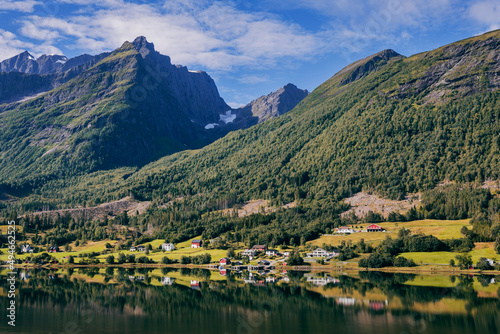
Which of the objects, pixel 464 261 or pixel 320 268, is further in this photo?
pixel 320 268

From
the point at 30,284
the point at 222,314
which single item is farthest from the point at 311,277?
the point at 30,284

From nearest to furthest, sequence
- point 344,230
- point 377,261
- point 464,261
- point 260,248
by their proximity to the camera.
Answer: point 464,261 < point 377,261 < point 260,248 < point 344,230

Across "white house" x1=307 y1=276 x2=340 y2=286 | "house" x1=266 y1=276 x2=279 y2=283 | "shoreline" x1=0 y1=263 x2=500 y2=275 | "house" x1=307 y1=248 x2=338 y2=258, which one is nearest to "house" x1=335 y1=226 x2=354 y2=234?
"house" x1=307 y1=248 x2=338 y2=258

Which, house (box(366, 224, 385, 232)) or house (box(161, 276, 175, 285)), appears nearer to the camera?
house (box(161, 276, 175, 285))

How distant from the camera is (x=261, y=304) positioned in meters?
93.8

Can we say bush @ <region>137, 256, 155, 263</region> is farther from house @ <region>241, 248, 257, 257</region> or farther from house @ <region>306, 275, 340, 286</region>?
house @ <region>306, 275, 340, 286</region>

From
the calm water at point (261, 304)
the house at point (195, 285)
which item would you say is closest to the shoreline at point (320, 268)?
the calm water at point (261, 304)

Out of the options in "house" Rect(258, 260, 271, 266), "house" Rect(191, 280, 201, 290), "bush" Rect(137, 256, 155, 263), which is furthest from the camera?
"bush" Rect(137, 256, 155, 263)

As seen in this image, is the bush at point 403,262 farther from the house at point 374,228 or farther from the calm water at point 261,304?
the house at point 374,228

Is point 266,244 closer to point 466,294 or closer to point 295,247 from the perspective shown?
point 295,247

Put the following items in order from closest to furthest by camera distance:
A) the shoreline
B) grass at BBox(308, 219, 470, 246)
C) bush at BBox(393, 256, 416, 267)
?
the shoreline
bush at BBox(393, 256, 416, 267)
grass at BBox(308, 219, 470, 246)

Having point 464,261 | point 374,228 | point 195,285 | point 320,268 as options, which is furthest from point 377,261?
point 195,285

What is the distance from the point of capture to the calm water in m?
75.8

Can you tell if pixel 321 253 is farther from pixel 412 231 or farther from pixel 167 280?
pixel 167 280
